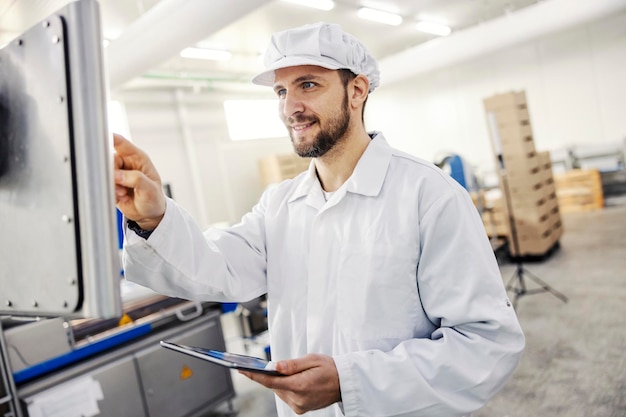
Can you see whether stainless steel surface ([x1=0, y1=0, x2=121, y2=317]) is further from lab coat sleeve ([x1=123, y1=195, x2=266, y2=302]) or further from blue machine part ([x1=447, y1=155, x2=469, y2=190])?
blue machine part ([x1=447, y1=155, x2=469, y2=190])

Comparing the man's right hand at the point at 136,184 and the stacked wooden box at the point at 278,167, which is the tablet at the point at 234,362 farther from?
the stacked wooden box at the point at 278,167

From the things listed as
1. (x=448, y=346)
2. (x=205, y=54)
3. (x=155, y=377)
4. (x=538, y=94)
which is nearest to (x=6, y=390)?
(x=155, y=377)

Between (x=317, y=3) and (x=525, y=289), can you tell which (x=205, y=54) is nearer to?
(x=317, y=3)

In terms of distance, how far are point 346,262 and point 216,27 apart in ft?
11.2

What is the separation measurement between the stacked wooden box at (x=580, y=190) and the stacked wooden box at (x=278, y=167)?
4690mm

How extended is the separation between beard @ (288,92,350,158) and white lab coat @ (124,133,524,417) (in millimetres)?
96

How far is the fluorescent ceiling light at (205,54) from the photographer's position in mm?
5750

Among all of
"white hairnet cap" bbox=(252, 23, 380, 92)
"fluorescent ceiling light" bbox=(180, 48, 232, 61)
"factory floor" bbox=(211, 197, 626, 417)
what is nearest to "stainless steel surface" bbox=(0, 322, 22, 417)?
"factory floor" bbox=(211, 197, 626, 417)

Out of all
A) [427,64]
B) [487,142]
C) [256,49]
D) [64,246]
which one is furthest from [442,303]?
[487,142]

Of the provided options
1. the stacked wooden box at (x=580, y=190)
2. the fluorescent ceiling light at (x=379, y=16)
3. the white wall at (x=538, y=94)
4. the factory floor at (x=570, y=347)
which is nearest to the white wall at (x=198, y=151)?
the fluorescent ceiling light at (x=379, y=16)

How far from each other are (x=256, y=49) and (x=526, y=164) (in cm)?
418

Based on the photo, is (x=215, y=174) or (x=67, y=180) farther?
(x=215, y=174)

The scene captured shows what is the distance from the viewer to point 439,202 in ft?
3.33

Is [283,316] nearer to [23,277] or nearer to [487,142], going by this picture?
[23,277]
